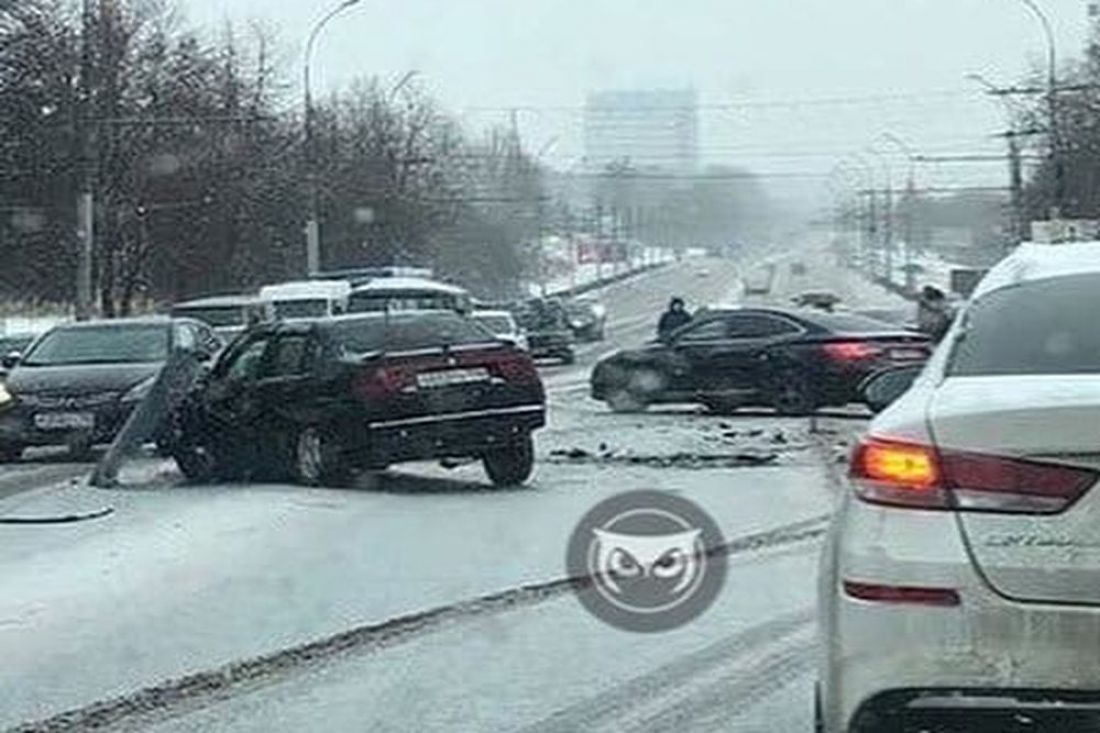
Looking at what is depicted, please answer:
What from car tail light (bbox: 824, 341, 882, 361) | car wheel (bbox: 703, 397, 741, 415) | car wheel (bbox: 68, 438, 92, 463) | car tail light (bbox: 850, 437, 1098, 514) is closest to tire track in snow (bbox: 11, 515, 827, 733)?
car tail light (bbox: 850, 437, 1098, 514)

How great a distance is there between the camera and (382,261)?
76000 mm

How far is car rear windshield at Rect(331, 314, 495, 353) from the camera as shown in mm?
18250

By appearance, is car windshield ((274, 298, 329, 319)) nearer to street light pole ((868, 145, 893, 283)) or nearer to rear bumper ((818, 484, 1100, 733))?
rear bumper ((818, 484, 1100, 733))

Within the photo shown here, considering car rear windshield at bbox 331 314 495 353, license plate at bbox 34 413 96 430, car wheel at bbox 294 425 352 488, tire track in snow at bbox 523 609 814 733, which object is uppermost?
car rear windshield at bbox 331 314 495 353

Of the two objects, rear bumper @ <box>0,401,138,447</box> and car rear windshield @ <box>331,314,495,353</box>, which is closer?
car rear windshield @ <box>331,314,495,353</box>

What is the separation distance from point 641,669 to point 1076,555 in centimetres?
374

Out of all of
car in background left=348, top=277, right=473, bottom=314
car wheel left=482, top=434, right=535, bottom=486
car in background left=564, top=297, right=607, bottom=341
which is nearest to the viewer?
car wheel left=482, top=434, right=535, bottom=486

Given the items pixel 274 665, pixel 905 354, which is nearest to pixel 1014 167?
pixel 905 354

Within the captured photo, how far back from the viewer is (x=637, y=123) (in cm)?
9456

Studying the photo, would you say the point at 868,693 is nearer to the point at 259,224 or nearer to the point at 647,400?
the point at 647,400

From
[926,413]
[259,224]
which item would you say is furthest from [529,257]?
[926,413]

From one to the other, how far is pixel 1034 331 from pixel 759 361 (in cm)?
2297

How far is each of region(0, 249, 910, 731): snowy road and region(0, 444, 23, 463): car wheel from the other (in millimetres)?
3675

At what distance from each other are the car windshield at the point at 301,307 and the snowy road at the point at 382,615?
2096 centimetres
